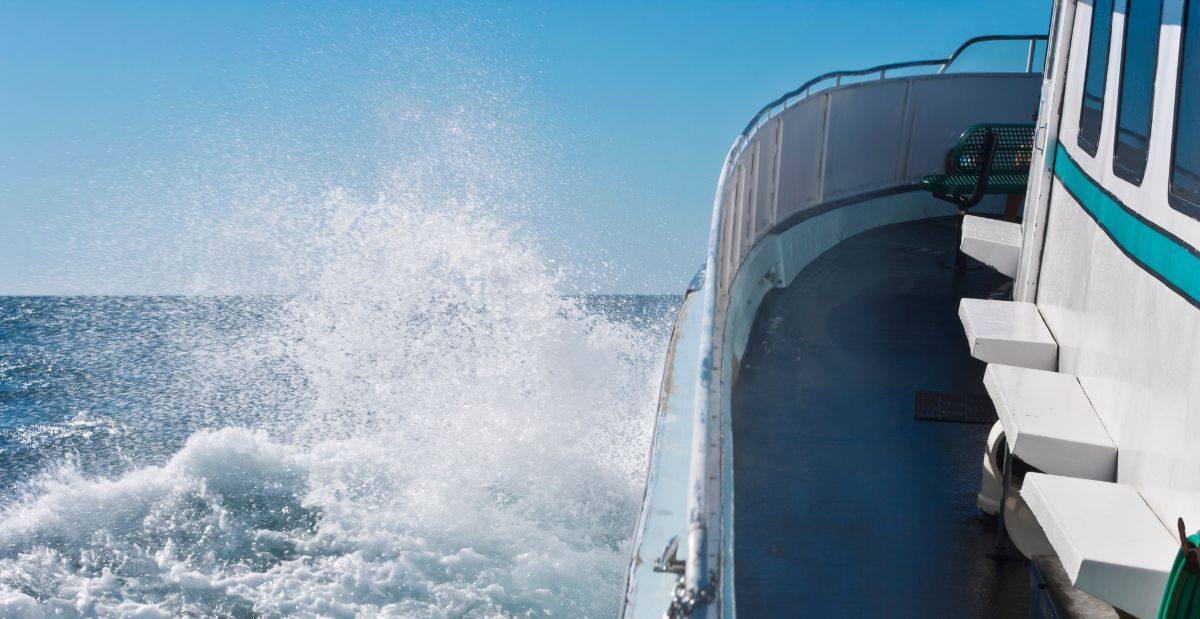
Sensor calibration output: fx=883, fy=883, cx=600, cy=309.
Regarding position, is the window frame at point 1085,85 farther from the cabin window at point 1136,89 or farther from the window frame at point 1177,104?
the window frame at point 1177,104

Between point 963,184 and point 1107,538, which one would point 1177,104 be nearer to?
point 1107,538

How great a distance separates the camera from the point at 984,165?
809cm

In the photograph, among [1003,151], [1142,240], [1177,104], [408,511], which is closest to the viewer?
[1177,104]

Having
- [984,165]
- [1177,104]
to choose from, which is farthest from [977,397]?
[984,165]

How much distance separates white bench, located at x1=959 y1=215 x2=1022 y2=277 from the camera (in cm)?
530

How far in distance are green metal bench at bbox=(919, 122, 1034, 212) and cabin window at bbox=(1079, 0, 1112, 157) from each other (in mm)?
4191

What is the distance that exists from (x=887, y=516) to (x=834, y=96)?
17.7 ft

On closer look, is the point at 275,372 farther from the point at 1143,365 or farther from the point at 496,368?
the point at 1143,365

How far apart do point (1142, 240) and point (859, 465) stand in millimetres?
1969

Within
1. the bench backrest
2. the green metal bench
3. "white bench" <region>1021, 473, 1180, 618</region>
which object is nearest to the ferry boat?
"white bench" <region>1021, 473, 1180, 618</region>

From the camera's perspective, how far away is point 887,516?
13.1ft

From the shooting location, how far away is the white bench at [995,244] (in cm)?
530

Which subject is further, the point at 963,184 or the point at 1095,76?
the point at 963,184

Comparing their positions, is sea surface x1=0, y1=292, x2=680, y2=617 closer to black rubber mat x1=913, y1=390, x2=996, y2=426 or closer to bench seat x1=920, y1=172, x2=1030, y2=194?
black rubber mat x1=913, y1=390, x2=996, y2=426
